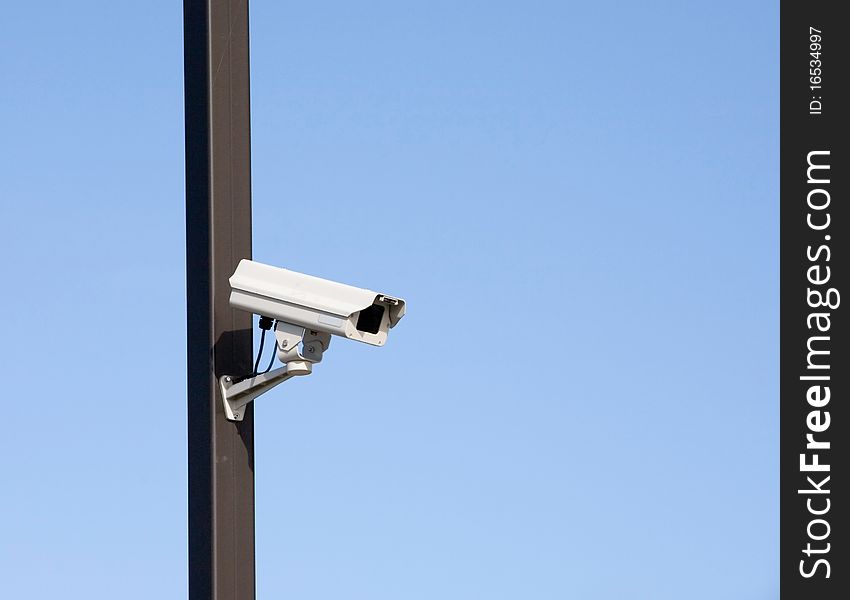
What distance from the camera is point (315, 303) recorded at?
2197mm

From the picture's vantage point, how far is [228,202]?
2316 mm

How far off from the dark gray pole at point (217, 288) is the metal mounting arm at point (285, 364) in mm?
23

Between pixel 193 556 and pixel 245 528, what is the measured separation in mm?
88

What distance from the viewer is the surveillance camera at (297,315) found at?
219cm

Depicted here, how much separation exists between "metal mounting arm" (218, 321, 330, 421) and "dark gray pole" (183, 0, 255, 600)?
0.07ft
